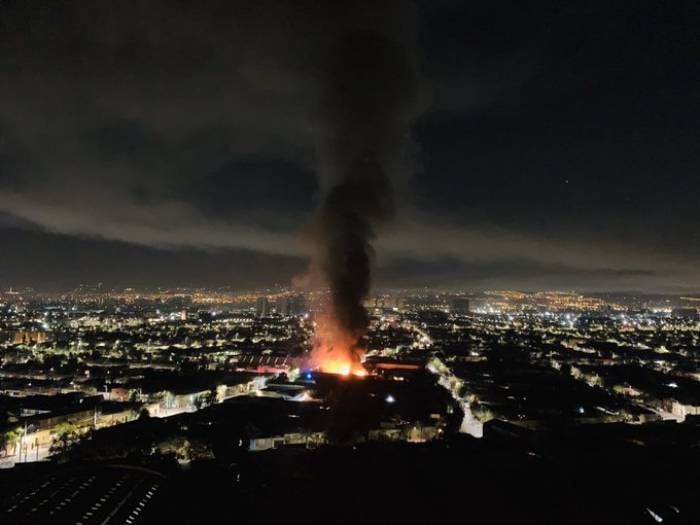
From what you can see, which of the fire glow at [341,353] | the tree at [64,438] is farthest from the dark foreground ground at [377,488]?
the fire glow at [341,353]

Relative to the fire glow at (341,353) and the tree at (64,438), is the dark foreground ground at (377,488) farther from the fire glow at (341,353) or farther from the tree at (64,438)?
the fire glow at (341,353)

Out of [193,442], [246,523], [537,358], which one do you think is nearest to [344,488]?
[246,523]

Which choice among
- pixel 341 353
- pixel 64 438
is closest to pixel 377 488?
pixel 64 438

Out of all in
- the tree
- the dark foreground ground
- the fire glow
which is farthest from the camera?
the fire glow

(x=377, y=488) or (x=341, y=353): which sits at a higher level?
(x=341, y=353)

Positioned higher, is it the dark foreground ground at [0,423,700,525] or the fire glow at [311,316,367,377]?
the fire glow at [311,316,367,377]

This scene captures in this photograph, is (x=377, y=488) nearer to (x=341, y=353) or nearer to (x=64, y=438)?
(x=64, y=438)

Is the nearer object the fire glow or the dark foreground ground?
the dark foreground ground

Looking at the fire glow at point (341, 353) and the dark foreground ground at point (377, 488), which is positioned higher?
the fire glow at point (341, 353)

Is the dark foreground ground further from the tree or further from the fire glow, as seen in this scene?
the fire glow

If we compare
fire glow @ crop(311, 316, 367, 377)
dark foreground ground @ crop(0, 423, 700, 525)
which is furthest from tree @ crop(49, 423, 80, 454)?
fire glow @ crop(311, 316, 367, 377)
